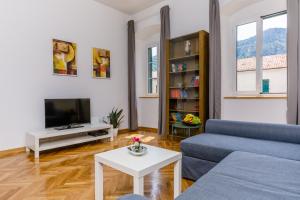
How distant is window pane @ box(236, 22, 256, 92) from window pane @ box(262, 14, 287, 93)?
0.16 meters

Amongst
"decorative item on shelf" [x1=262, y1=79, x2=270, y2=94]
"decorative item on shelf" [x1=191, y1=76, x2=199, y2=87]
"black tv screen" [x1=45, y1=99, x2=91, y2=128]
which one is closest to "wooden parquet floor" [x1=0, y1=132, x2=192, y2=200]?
"black tv screen" [x1=45, y1=99, x2=91, y2=128]

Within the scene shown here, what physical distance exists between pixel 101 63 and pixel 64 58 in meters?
0.82

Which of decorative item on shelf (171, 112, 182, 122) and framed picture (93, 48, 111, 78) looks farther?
framed picture (93, 48, 111, 78)

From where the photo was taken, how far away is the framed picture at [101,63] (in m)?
4.12

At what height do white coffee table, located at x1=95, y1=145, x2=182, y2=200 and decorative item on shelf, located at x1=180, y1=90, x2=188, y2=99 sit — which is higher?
decorative item on shelf, located at x1=180, y1=90, x2=188, y2=99

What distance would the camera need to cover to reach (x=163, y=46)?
402 centimetres

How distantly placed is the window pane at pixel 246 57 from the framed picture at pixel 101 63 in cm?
271

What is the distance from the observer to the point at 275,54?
309 cm

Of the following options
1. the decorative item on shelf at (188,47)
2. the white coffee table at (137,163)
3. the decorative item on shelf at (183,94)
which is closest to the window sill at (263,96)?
the decorative item on shelf at (183,94)

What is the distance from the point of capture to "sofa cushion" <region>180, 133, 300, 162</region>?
1.69 m

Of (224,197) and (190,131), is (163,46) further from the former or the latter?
(224,197)

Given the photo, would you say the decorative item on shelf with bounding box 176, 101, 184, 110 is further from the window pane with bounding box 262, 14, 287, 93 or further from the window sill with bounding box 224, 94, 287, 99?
the window pane with bounding box 262, 14, 287, 93

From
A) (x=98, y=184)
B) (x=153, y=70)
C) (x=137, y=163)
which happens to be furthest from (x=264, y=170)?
(x=153, y=70)

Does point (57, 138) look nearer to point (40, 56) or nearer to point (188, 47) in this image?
point (40, 56)
